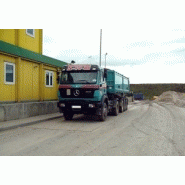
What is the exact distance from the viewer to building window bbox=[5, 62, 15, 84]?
13003mm

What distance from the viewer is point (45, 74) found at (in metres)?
17.5

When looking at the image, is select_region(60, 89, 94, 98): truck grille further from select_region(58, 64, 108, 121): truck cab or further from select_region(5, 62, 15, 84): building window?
select_region(5, 62, 15, 84): building window

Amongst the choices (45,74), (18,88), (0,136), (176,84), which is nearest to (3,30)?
(18,88)

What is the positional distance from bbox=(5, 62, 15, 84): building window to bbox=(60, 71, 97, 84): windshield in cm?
284

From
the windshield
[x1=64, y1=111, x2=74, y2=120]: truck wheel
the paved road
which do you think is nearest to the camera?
the paved road

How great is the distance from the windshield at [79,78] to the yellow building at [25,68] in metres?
1.14

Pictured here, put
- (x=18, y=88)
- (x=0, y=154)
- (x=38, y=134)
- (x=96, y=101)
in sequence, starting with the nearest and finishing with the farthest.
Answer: (x=0, y=154), (x=38, y=134), (x=96, y=101), (x=18, y=88)

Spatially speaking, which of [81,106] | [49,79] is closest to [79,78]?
[81,106]

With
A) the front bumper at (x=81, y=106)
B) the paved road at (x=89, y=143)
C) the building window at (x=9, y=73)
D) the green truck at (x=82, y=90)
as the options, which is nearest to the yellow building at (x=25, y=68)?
the building window at (x=9, y=73)

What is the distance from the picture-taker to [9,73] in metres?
13.3

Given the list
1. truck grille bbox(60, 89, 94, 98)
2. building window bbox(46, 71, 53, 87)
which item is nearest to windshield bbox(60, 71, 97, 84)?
truck grille bbox(60, 89, 94, 98)

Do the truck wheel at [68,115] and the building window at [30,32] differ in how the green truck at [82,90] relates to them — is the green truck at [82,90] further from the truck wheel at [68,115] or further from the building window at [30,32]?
the building window at [30,32]

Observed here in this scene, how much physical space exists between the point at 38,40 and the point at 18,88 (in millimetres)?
4441

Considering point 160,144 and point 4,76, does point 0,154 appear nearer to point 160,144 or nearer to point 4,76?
point 160,144
